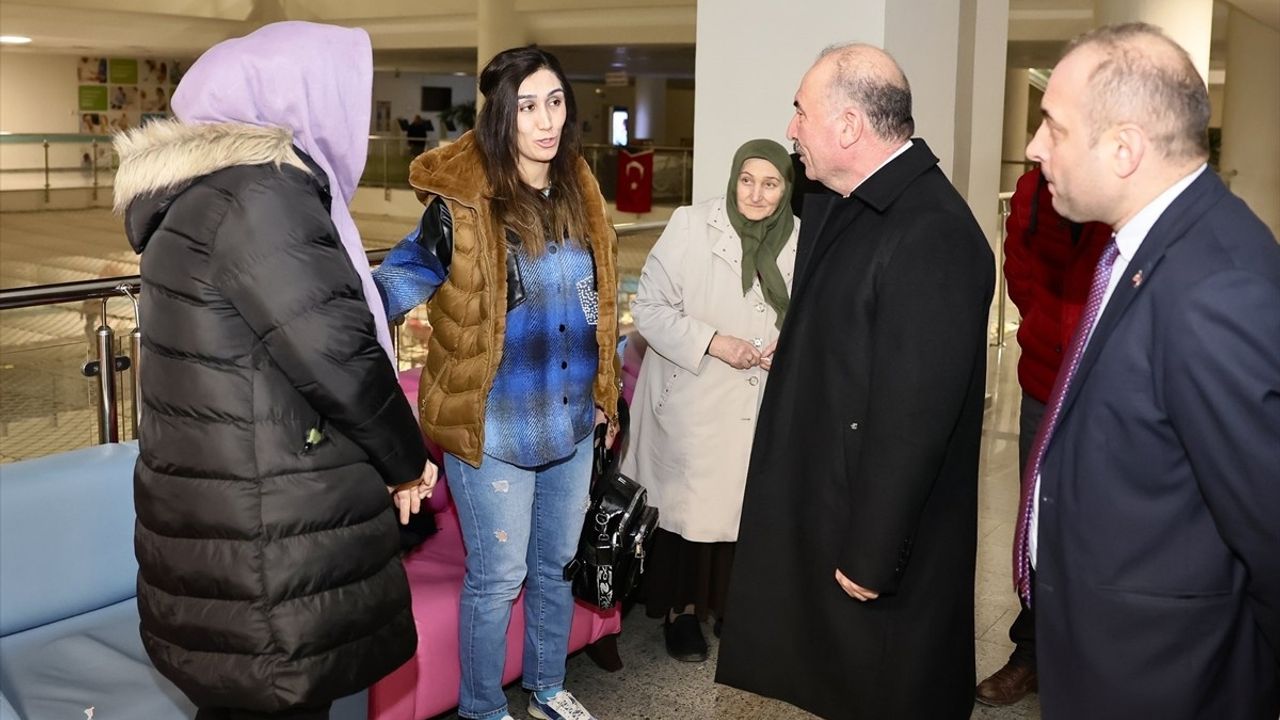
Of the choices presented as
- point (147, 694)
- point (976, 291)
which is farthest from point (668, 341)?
point (147, 694)

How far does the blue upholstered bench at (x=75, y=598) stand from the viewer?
2762mm

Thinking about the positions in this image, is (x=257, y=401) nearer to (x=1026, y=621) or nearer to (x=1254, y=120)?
(x=1026, y=621)

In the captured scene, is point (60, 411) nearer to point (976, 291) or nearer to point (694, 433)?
point (694, 433)

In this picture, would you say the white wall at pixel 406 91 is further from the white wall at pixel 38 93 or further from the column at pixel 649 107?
the white wall at pixel 38 93

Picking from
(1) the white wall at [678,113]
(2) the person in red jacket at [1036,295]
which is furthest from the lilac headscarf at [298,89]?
(1) the white wall at [678,113]

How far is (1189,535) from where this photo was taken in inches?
73.9

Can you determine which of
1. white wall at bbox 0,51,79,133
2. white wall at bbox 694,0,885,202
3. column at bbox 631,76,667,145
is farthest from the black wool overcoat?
column at bbox 631,76,667,145

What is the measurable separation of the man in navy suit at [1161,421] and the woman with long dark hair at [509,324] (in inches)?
56.1

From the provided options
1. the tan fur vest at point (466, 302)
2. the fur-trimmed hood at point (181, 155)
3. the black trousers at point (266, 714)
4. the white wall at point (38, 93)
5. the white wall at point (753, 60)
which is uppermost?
the white wall at point (38, 93)

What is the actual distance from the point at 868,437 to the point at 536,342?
102cm

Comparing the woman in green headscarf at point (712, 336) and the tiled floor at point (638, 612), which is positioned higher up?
the woman in green headscarf at point (712, 336)

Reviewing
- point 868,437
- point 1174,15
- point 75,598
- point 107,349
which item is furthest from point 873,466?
point 1174,15

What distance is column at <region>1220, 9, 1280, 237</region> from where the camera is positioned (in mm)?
17688

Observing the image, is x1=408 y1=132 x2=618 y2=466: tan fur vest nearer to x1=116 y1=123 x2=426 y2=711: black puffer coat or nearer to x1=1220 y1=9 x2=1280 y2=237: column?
x1=116 y1=123 x2=426 y2=711: black puffer coat
